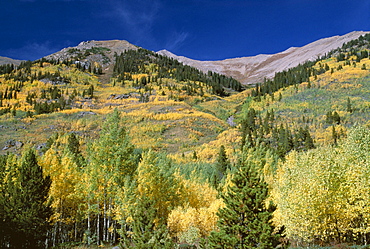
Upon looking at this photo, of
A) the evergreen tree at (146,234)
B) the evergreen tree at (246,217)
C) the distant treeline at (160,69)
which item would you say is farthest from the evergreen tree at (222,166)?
the distant treeline at (160,69)

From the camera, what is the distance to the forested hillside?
17.3 meters

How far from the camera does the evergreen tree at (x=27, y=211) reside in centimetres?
1791

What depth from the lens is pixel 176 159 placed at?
2266 inches

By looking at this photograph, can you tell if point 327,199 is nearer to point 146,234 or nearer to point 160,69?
point 146,234

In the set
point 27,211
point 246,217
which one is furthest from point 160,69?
point 246,217

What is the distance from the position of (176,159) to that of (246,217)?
143 feet

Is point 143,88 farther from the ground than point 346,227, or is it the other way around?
point 143,88

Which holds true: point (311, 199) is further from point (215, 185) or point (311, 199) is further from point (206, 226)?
point (215, 185)

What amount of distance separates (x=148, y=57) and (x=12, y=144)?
13234 centimetres

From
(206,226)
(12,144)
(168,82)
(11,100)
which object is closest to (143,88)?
(168,82)

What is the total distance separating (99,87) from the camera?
132500mm

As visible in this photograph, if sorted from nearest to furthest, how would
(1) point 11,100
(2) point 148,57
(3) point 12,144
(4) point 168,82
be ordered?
1. (3) point 12,144
2. (1) point 11,100
3. (4) point 168,82
4. (2) point 148,57

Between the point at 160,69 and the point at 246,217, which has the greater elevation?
the point at 160,69

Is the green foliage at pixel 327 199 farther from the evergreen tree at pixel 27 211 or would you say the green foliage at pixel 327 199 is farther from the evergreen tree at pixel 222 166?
the evergreen tree at pixel 222 166
